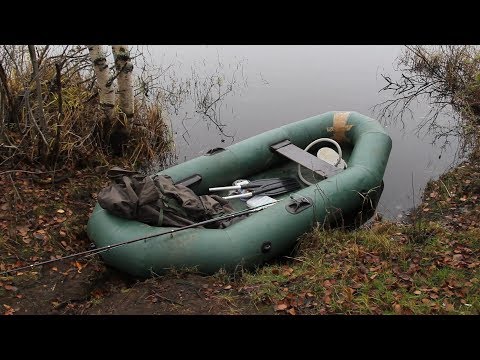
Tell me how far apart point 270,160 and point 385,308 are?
9.60 ft

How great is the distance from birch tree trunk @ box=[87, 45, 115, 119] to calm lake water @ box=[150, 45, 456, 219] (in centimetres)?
168

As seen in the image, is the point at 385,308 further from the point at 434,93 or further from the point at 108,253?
the point at 434,93

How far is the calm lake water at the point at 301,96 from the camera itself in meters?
7.07

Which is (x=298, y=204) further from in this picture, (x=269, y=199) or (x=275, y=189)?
(x=275, y=189)

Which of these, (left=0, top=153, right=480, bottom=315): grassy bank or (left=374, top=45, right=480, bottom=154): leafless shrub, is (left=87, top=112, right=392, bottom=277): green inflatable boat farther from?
(left=374, top=45, right=480, bottom=154): leafless shrub

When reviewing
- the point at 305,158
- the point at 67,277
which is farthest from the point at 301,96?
the point at 67,277

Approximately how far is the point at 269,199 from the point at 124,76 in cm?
246

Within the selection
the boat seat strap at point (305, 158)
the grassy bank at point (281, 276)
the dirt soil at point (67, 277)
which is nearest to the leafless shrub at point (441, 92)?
the boat seat strap at point (305, 158)

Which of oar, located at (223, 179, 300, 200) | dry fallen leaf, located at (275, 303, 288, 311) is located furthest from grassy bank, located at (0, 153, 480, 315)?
oar, located at (223, 179, 300, 200)

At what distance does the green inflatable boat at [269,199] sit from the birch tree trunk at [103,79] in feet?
4.44

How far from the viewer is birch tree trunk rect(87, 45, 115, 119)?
5.43 metres

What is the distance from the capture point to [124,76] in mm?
5934

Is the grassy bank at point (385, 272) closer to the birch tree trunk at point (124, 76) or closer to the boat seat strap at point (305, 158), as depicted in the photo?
the boat seat strap at point (305, 158)

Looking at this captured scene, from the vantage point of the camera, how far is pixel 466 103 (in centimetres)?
803
